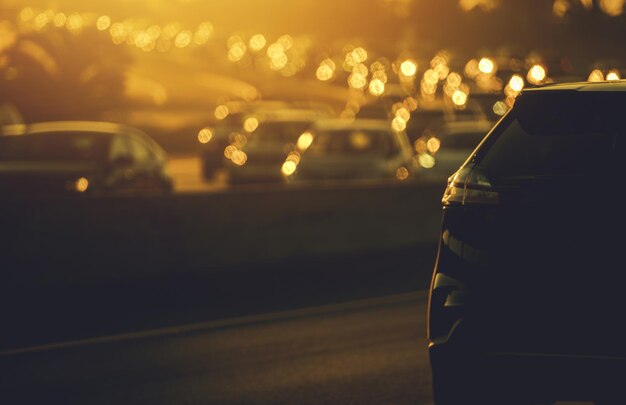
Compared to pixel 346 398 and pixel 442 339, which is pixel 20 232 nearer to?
pixel 346 398

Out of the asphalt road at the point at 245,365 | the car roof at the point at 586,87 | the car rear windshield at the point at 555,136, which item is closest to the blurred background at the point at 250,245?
the asphalt road at the point at 245,365

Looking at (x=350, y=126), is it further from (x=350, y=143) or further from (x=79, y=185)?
(x=79, y=185)

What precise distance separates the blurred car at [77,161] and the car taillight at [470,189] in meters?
14.9

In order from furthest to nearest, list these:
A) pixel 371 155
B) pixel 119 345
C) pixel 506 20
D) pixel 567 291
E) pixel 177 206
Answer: pixel 506 20 < pixel 371 155 < pixel 177 206 < pixel 119 345 < pixel 567 291

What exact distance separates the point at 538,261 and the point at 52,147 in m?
17.2

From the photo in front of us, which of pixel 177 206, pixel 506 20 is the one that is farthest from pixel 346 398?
pixel 506 20

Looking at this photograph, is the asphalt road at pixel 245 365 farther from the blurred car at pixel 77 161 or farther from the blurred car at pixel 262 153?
the blurred car at pixel 262 153

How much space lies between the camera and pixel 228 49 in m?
191

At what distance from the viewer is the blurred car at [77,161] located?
838 inches

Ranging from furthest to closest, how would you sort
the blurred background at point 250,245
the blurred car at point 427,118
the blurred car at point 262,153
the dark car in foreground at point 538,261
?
1. the blurred car at point 427,118
2. the blurred car at point 262,153
3. the blurred background at point 250,245
4. the dark car in foreground at point 538,261

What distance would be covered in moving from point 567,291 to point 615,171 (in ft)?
1.66

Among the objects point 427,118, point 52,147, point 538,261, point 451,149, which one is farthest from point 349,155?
point 538,261

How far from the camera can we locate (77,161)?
22.7 metres

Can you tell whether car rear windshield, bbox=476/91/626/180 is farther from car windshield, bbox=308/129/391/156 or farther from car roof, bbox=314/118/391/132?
car roof, bbox=314/118/391/132
